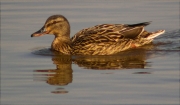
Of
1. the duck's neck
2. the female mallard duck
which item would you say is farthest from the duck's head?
the duck's neck

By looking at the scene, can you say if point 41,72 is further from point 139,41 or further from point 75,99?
point 139,41

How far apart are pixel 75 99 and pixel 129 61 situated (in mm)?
3577

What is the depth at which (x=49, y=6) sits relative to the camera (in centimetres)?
2206

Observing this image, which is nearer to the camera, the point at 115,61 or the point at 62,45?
the point at 115,61

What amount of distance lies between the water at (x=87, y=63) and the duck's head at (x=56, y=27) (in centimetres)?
43

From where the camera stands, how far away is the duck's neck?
1719cm

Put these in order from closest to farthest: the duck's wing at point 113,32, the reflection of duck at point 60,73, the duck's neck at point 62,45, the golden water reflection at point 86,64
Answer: the reflection of duck at point 60,73
the golden water reflection at point 86,64
the duck's neck at point 62,45
the duck's wing at point 113,32

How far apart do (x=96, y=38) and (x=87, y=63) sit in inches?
71.4

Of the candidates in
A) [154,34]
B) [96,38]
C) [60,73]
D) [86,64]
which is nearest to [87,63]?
[86,64]

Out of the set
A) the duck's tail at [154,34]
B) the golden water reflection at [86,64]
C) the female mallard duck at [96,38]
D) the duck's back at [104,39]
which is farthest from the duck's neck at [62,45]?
the duck's tail at [154,34]

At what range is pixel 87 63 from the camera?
51.2ft

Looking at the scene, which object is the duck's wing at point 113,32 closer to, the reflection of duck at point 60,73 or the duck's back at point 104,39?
the duck's back at point 104,39

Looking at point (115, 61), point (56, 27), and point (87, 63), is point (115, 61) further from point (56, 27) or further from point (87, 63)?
point (56, 27)

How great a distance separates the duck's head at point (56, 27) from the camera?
17.2m
